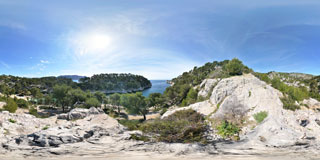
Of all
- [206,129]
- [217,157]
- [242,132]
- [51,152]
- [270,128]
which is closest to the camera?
[217,157]

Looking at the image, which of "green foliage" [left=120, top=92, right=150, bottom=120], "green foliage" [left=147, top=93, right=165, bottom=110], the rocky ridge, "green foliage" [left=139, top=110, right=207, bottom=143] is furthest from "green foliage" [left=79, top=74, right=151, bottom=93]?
"green foliage" [left=139, top=110, right=207, bottom=143]

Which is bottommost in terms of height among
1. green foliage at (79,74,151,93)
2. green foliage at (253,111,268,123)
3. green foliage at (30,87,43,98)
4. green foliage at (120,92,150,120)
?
green foliage at (120,92,150,120)

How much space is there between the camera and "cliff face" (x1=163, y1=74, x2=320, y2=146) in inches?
354

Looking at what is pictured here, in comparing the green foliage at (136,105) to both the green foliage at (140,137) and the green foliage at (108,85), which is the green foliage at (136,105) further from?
the green foliage at (108,85)

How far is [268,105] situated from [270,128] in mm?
6914

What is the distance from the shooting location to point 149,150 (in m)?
9.10

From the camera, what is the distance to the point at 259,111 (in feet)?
47.5

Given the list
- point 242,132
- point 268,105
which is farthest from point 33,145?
point 268,105

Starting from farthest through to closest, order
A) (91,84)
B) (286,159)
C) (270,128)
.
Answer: (91,84), (270,128), (286,159)

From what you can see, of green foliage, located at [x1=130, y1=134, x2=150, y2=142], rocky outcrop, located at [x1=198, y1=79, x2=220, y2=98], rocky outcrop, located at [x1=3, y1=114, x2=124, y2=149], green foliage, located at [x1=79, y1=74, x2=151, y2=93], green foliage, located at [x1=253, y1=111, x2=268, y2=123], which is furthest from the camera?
green foliage, located at [x1=79, y1=74, x2=151, y2=93]

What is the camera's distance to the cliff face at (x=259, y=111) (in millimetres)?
8984

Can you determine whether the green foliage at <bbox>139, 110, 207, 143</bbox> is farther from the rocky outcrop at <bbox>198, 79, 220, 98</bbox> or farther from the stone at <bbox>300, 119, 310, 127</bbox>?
the rocky outcrop at <bbox>198, 79, 220, 98</bbox>

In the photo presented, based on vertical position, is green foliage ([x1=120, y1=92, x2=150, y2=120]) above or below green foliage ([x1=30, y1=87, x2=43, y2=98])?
below

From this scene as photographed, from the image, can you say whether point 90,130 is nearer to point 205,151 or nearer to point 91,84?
point 205,151
